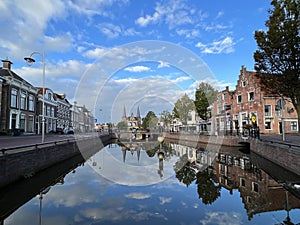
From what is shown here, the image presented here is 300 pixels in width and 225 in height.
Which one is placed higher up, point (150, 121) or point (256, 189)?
point (150, 121)

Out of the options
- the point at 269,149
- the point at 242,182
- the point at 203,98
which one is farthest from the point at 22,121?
the point at 269,149

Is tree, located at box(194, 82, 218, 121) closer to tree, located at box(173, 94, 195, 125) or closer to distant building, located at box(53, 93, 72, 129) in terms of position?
tree, located at box(173, 94, 195, 125)

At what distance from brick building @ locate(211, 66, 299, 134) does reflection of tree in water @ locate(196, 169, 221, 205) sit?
1601 cm

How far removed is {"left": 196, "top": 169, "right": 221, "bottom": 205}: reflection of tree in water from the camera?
24.3 ft

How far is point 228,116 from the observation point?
38281mm

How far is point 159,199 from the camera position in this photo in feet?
23.7

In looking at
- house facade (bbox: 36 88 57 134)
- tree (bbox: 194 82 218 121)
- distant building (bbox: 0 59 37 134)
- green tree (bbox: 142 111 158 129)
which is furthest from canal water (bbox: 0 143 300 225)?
green tree (bbox: 142 111 158 129)

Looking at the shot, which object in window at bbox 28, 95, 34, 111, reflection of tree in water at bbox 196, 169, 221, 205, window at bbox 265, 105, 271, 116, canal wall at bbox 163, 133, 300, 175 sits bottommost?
reflection of tree in water at bbox 196, 169, 221, 205

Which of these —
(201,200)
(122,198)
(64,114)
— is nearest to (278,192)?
(201,200)

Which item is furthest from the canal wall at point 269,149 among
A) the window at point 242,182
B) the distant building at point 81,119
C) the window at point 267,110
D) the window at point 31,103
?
the distant building at point 81,119

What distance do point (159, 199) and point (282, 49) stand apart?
503 inches

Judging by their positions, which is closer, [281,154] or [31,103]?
[281,154]

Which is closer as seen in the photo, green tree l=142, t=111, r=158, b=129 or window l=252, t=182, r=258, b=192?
window l=252, t=182, r=258, b=192

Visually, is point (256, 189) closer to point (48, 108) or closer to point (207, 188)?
point (207, 188)
